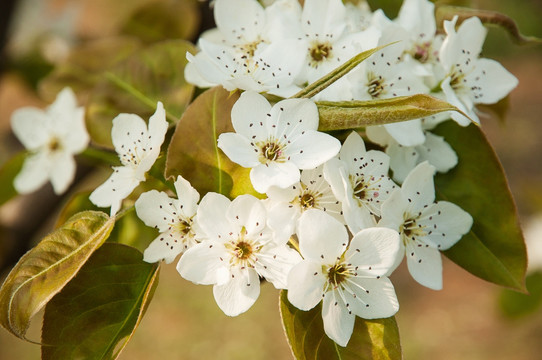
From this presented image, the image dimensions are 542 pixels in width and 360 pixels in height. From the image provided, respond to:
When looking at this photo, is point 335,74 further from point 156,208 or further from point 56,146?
point 56,146

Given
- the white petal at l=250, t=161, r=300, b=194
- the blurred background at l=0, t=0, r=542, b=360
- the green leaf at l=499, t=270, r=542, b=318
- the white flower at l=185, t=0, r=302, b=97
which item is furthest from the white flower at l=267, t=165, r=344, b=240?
the green leaf at l=499, t=270, r=542, b=318

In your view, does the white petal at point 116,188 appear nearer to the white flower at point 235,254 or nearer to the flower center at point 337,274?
the white flower at point 235,254

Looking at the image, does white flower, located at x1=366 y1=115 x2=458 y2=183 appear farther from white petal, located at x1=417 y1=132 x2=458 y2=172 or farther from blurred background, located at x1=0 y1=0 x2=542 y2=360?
blurred background, located at x1=0 y1=0 x2=542 y2=360

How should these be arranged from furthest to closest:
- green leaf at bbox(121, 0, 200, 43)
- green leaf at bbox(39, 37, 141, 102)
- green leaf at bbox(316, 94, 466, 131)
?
green leaf at bbox(121, 0, 200, 43)
green leaf at bbox(39, 37, 141, 102)
green leaf at bbox(316, 94, 466, 131)

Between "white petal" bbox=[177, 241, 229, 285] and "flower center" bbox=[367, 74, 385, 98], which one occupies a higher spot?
"flower center" bbox=[367, 74, 385, 98]

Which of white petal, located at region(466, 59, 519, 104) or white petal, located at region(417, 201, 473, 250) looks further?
white petal, located at region(466, 59, 519, 104)

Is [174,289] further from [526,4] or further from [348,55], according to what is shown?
[526,4]

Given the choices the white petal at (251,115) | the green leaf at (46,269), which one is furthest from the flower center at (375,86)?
the green leaf at (46,269)
